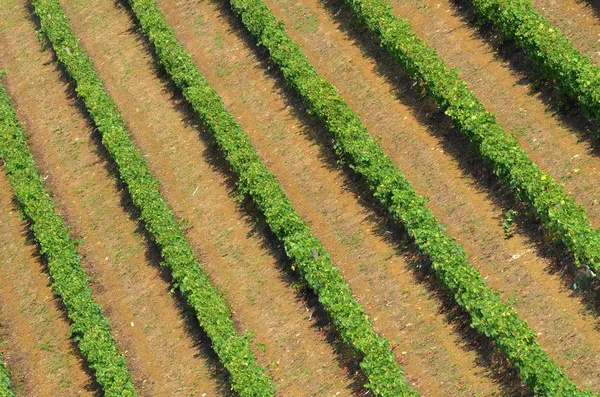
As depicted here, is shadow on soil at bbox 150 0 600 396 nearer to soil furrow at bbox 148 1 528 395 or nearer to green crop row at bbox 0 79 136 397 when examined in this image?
soil furrow at bbox 148 1 528 395

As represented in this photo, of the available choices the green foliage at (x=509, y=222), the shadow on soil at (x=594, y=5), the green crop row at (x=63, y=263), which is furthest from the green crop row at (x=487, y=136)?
the green crop row at (x=63, y=263)

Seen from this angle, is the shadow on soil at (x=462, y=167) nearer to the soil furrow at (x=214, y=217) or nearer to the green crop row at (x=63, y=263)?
the soil furrow at (x=214, y=217)

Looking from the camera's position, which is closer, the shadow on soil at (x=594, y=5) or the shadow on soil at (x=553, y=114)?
the shadow on soil at (x=553, y=114)

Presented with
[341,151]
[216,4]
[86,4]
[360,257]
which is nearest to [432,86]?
[341,151]

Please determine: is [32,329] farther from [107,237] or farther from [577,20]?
[577,20]

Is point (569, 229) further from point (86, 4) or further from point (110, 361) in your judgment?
point (86, 4)
